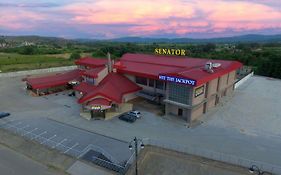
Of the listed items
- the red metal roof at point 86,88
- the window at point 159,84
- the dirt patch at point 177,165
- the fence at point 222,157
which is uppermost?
the window at point 159,84

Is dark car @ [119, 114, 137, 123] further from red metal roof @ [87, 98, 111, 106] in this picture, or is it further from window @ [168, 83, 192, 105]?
window @ [168, 83, 192, 105]

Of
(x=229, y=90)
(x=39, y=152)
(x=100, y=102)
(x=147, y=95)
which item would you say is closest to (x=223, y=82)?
(x=229, y=90)

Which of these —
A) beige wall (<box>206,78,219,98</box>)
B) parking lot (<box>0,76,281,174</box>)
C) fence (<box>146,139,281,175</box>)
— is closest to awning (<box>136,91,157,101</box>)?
parking lot (<box>0,76,281,174</box>)

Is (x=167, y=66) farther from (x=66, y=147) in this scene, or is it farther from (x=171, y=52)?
(x=66, y=147)

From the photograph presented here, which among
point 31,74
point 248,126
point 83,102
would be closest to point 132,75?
point 83,102

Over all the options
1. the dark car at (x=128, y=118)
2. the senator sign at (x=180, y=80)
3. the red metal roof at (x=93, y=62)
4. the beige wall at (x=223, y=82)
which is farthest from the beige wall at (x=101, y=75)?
the beige wall at (x=223, y=82)

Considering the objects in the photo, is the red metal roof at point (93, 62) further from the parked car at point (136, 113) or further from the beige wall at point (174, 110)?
the beige wall at point (174, 110)

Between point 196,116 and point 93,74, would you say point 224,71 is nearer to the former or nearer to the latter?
point 196,116
